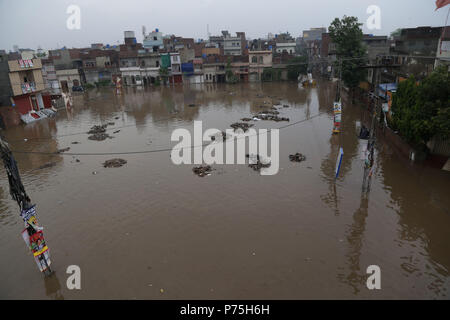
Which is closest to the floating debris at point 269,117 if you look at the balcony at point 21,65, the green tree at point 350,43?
the green tree at point 350,43

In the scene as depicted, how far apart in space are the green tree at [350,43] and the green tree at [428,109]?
57.9 feet

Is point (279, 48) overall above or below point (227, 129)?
above

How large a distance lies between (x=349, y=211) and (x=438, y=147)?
8207mm

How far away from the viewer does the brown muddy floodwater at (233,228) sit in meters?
9.38

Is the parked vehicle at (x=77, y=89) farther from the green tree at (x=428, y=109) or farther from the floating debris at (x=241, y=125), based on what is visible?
the green tree at (x=428, y=109)

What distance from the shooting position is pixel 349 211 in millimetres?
13164

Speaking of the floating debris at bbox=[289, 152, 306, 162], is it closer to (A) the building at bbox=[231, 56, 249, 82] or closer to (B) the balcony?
(B) the balcony

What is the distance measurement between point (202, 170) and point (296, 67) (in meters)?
47.1

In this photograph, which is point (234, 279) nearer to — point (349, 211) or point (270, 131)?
point (349, 211)

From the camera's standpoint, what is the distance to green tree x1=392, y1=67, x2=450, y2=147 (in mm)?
14148

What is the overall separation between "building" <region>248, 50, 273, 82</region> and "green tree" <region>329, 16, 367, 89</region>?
93.0ft

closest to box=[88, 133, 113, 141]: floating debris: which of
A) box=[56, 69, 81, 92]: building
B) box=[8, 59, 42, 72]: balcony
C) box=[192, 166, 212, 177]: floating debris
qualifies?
box=[192, 166, 212, 177]: floating debris

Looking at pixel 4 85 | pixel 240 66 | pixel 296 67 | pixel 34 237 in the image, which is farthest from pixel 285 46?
pixel 34 237
